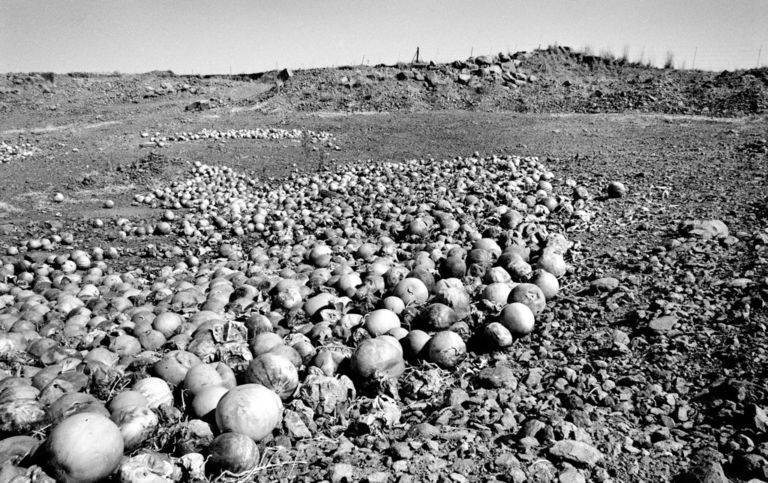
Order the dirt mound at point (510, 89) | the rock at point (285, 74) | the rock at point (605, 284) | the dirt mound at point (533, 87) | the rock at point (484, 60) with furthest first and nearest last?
the rock at point (285, 74)
the rock at point (484, 60)
the dirt mound at point (510, 89)
the dirt mound at point (533, 87)
the rock at point (605, 284)

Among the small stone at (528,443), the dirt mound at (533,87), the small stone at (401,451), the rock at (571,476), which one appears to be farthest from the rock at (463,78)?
the rock at (571,476)

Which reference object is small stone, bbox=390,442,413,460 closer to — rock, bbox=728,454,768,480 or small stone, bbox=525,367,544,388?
small stone, bbox=525,367,544,388

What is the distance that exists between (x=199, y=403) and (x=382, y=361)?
4.85 ft

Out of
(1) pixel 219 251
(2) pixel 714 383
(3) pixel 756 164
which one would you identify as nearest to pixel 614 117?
(3) pixel 756 164

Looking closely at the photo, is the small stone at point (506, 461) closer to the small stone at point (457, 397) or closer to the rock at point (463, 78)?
the small stone at point (457, 397)

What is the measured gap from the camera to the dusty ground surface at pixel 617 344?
10.4ft

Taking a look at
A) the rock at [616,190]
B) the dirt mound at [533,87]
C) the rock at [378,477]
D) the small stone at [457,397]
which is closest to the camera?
the rock at [378,477]

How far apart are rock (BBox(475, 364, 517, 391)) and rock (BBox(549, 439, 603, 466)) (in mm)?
903

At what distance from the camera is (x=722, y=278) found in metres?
5.17

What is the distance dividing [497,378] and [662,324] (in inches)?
65.1

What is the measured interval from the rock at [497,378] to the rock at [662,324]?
138cm

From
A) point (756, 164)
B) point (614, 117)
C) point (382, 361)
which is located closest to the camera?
point (382, 361)

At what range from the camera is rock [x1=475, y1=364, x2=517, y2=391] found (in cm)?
414

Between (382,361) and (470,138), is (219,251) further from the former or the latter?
(470,138)
